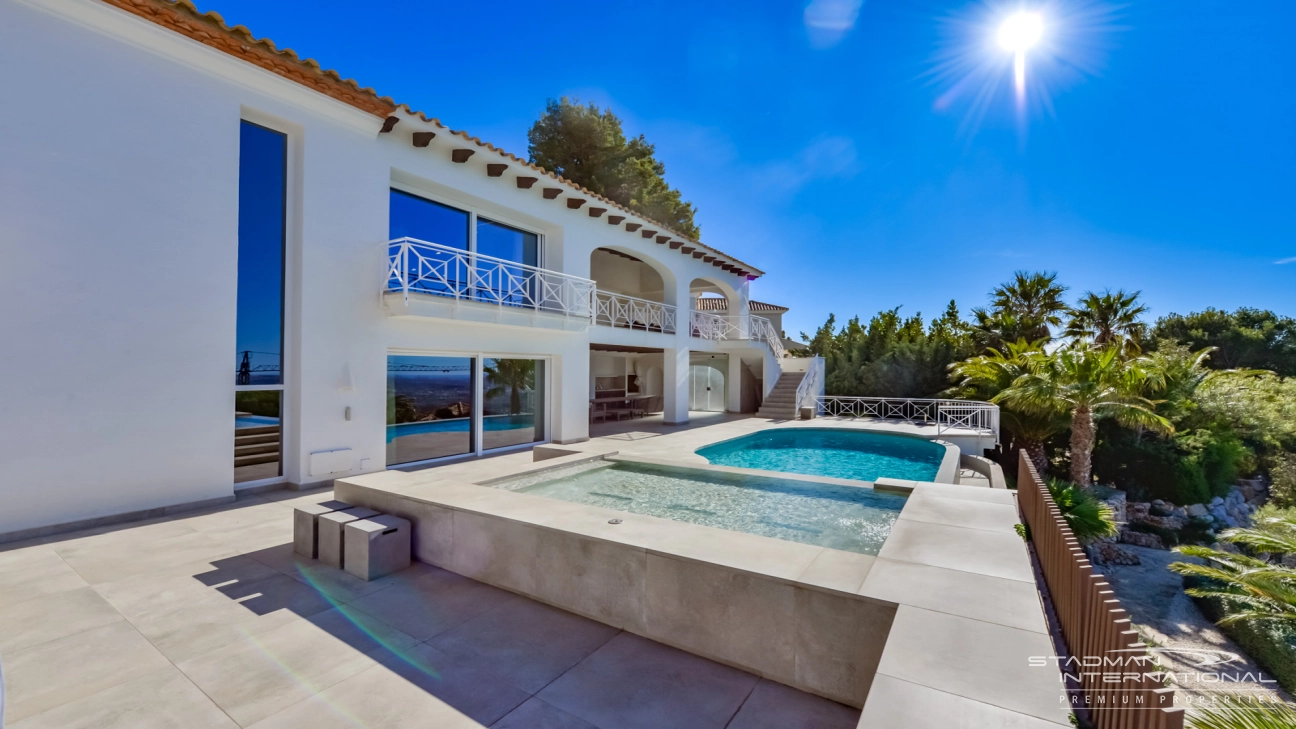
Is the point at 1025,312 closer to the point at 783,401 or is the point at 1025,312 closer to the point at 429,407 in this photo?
the point at 783,401

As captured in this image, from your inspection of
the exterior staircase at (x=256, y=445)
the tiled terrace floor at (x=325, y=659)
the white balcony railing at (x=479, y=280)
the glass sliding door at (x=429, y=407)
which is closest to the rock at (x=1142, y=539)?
the white balcony railing at (x=479, y=280)

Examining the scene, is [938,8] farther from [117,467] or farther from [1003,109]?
[117,467]

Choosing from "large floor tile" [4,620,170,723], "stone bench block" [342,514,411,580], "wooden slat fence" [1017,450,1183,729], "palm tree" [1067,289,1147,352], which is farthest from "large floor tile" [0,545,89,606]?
"palm tree" [1067,289,1147,352]

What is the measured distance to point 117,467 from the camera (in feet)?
21.2

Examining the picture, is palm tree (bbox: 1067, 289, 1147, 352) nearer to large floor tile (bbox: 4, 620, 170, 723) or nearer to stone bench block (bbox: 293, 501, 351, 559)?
stone bench block (bbox: 293, 501, 351, 559)

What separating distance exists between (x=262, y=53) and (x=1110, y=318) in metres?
27.2

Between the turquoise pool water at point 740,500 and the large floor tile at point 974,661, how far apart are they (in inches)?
84.1

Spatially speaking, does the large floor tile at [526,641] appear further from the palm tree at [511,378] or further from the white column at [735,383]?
the white column at [735,383]

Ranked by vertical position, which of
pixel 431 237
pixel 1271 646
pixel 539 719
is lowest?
pixel 1271 646

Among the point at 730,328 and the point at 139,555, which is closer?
the point at 139,555

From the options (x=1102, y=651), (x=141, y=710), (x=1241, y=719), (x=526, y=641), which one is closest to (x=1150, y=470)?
(x=1241, y=719)

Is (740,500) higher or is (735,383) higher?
(735,383)

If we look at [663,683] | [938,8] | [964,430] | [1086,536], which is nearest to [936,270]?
[964,430]

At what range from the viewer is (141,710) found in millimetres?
2941
